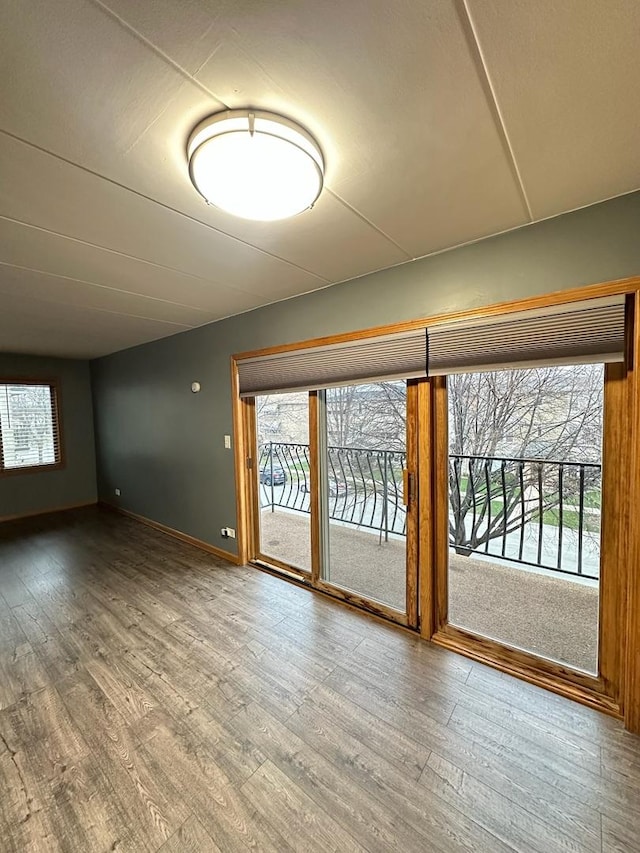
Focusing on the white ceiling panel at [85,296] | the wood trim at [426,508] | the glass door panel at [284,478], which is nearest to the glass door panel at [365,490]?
the wood trim at [426,508]

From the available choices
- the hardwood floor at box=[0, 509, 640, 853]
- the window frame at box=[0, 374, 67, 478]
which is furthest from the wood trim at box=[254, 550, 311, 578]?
the window frame at box=[0, 374, 67, 478]

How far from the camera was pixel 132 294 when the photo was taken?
8.27 ft

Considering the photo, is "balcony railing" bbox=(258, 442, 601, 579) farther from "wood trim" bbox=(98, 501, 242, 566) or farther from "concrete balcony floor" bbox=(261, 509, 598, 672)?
"wood trim" bbox=(98, 501, 242, 566)

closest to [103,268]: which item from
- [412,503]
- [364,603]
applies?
[412,503]

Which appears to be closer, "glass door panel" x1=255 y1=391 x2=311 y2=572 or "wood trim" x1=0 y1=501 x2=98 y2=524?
"glass door panel" x1=255 y1=391 x2=311 y2=572

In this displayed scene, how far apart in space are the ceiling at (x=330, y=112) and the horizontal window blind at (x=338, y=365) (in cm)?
55

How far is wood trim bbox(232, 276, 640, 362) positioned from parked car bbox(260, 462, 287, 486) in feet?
8.24

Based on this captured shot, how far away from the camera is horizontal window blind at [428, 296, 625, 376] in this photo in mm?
1521

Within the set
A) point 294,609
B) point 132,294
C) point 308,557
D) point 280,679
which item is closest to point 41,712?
point 280,679

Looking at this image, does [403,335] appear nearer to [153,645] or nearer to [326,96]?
[326,96]

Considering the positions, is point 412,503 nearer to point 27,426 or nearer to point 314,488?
point 314,488

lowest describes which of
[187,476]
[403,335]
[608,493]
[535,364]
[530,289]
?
[187,476]

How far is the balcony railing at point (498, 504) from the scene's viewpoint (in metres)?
2.73

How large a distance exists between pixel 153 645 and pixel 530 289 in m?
2.99
